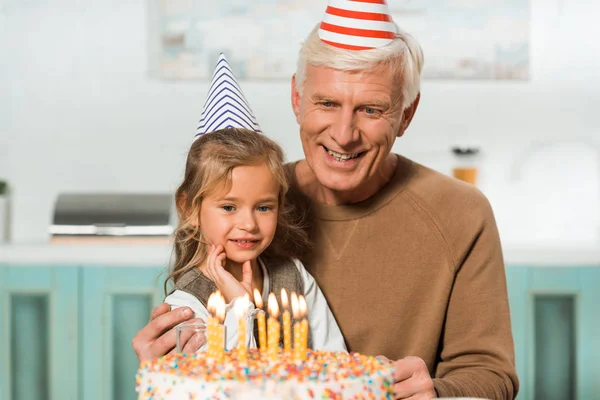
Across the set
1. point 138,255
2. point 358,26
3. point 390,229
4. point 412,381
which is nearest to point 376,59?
point 358,26

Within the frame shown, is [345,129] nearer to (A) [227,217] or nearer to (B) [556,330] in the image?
(A) [227,217]

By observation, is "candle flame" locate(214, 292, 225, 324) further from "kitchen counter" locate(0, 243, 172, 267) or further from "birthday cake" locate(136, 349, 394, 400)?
"kitchen counter" locate(0, 243, 172, 267)

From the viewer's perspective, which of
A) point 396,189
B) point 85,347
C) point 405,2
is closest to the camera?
point 396,189

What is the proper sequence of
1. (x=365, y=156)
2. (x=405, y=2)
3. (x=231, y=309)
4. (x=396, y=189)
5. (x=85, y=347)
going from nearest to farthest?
(x=231, y=309) → (x=365, y=156) → (x=396, y=189) → (x=85, y=347) → (x=405, y=2)

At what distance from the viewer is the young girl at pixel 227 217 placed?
5.90 feet

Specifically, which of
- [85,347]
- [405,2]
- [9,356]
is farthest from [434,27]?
[9,356]

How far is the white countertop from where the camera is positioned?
3492mm

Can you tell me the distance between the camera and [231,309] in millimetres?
1666

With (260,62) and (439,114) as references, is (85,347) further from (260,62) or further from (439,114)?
(439,114)

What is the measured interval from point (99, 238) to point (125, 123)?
2.19ft

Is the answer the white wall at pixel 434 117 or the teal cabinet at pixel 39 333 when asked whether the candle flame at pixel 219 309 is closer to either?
the teal cabinet at pixel 39 333

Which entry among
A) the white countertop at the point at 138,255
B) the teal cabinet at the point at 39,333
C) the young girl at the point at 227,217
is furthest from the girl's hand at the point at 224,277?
the teal cabinet at the point at 39,333

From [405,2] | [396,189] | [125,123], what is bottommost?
[396,189]

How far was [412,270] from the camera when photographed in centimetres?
211
